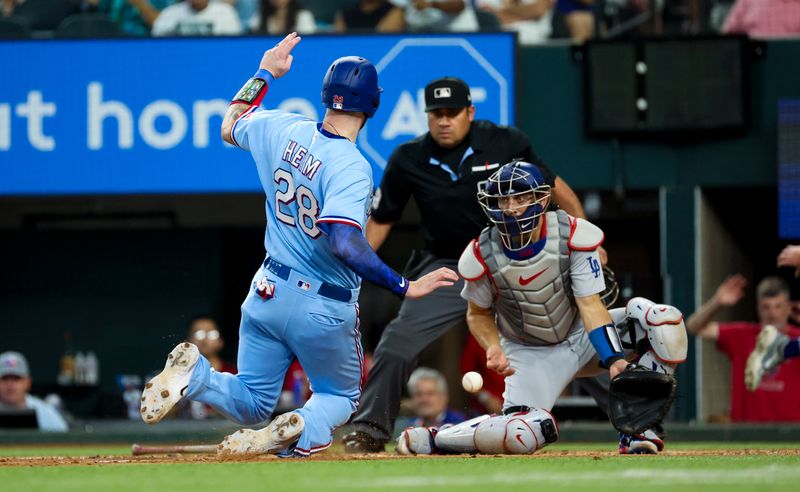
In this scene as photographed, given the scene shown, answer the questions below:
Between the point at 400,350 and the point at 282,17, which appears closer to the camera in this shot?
the point at 400,350

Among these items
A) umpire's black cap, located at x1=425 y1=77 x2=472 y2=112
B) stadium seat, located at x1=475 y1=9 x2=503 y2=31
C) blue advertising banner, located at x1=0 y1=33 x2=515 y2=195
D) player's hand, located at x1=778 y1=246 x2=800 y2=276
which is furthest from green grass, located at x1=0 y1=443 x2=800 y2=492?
stadium seat, located at x1=475 y1=9 x2=503 y2=31

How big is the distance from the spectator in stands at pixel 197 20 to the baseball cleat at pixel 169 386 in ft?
19.0

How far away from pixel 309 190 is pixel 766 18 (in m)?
6.14

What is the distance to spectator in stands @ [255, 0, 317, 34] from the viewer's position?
11.5 meters

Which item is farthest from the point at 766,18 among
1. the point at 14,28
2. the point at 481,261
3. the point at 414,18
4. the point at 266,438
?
the point at 266,438

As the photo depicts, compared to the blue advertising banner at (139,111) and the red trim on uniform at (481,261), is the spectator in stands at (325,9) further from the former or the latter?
the red trim on uniform at (481,261)

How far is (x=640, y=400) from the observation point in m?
6.45

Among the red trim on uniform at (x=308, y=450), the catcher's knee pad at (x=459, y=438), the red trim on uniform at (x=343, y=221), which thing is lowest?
the catcher's knee pad at (x=459, y=438)

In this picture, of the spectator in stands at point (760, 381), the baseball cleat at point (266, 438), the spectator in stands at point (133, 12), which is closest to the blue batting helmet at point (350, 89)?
the baseball cleat at point (266, 438)

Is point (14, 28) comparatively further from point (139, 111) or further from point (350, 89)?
point (350, 89)

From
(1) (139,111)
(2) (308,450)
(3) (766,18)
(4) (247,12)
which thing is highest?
(4) (247,12)

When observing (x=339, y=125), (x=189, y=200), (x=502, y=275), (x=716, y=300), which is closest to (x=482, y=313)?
(x=502, y=275)

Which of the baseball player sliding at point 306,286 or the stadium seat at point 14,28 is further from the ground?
the stadium seat at point 14,28

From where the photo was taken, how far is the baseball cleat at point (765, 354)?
8.94m
